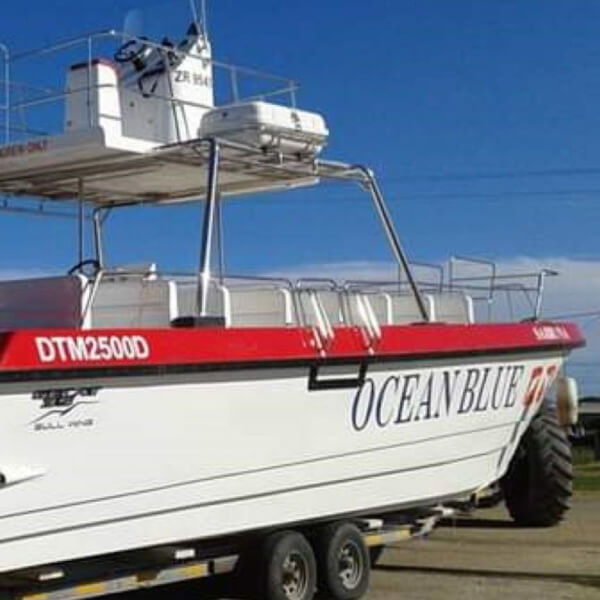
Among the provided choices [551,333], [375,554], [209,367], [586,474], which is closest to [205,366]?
[209,367]

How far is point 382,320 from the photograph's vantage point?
9664 millimetres

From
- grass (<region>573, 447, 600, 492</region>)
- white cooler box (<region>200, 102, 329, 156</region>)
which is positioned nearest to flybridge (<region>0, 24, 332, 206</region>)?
white cooler box (<region>200, 102, 329, 156</region>)

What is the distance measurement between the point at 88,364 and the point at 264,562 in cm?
196

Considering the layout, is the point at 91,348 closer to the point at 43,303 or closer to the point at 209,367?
the point at 209,367

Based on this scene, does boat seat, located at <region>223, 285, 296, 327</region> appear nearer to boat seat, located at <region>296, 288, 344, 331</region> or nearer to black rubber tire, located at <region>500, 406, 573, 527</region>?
boat seat, located at <region>296, 288, 344, 331</region>

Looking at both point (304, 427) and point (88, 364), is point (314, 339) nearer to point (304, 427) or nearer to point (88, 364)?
point (304, 427)

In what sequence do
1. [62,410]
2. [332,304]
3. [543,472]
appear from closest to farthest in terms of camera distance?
1. [62,410]
2. [332,304]
3. [543,472]

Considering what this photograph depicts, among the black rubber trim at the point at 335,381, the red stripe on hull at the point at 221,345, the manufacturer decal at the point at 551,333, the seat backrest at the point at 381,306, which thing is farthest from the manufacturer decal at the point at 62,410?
the manufacturer decal at the point at 551,333

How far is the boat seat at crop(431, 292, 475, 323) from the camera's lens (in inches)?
411

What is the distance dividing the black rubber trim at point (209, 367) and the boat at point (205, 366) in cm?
1

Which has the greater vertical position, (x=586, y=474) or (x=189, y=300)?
(x=586, y=474)

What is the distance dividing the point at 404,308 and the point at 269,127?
6.38 ft

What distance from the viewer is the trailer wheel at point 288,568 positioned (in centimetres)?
826

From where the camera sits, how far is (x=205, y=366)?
25.2ft
